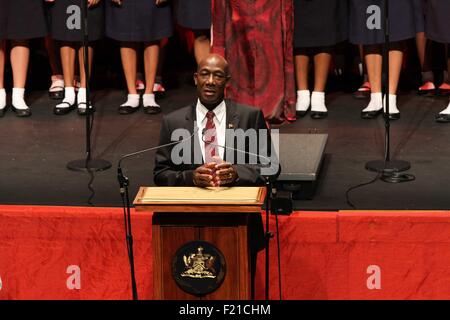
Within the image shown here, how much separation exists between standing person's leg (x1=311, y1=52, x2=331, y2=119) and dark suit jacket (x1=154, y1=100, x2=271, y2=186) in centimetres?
239

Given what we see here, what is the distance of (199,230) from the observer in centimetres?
496

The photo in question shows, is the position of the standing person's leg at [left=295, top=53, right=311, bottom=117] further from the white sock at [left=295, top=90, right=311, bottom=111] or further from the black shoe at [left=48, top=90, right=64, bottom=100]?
the black shoe at [left=48, top=90, right=64, bottom=100]

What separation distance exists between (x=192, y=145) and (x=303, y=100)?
265 cm

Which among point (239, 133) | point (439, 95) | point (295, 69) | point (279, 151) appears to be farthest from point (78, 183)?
point (439, 95)

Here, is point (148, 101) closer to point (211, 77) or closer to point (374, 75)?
point (374, 75)

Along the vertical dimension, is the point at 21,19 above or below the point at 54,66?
above

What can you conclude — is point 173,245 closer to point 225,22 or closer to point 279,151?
point 279,151

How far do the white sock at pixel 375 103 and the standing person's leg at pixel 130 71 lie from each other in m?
1.52

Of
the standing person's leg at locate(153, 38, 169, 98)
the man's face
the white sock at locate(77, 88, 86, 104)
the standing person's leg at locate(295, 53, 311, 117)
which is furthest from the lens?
the standing person's leg at locate(153, 38, 169, 98)

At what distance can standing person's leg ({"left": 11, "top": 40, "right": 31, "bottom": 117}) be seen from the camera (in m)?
8.01

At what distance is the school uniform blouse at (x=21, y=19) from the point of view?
8094 mm

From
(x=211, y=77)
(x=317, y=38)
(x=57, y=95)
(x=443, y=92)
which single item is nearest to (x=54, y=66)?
(x=57, y=95)

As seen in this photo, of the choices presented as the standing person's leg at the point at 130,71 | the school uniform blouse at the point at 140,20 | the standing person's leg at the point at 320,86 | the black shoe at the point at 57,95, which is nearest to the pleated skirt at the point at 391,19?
the standing person's leg at the point at 320,86

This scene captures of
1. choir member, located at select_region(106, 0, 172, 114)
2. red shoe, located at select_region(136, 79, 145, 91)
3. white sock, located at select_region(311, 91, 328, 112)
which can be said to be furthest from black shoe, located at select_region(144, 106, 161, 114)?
white sock, located at select_region(311, 91, 328, 112)
